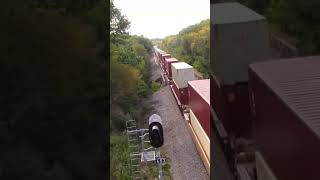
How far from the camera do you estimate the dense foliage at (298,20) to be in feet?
22.9

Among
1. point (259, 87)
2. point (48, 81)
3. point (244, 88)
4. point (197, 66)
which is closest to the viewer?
point (259, 87)

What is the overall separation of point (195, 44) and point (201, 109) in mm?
1392

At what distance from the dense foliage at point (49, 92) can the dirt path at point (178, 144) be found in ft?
3.17

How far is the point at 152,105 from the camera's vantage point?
16.7 feet

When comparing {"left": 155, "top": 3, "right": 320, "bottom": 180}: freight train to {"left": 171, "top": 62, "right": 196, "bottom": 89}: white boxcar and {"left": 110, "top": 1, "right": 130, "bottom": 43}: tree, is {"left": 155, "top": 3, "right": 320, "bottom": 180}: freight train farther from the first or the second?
{"left": 110, "top": 1, "right": 130, "bottom": 43}: tree

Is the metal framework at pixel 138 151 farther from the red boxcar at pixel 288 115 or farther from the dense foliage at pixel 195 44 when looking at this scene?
the dense foliage at pixel 195 44

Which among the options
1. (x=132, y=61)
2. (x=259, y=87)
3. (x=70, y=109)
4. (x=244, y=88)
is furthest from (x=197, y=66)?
(x=70, y=109)

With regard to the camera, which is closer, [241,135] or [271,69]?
[271,69]

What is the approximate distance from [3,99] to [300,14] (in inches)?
230

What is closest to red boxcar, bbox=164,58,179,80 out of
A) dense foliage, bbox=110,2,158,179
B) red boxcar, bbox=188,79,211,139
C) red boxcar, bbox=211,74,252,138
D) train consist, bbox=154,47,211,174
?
train consist, bbox=154,47,211,174

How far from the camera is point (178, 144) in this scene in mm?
5074

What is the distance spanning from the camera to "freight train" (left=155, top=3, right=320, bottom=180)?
8.80 ft

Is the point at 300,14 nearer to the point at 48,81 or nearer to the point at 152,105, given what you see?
the point at 152,105

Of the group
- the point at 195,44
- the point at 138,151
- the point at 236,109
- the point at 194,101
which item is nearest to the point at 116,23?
the point at 195,44
